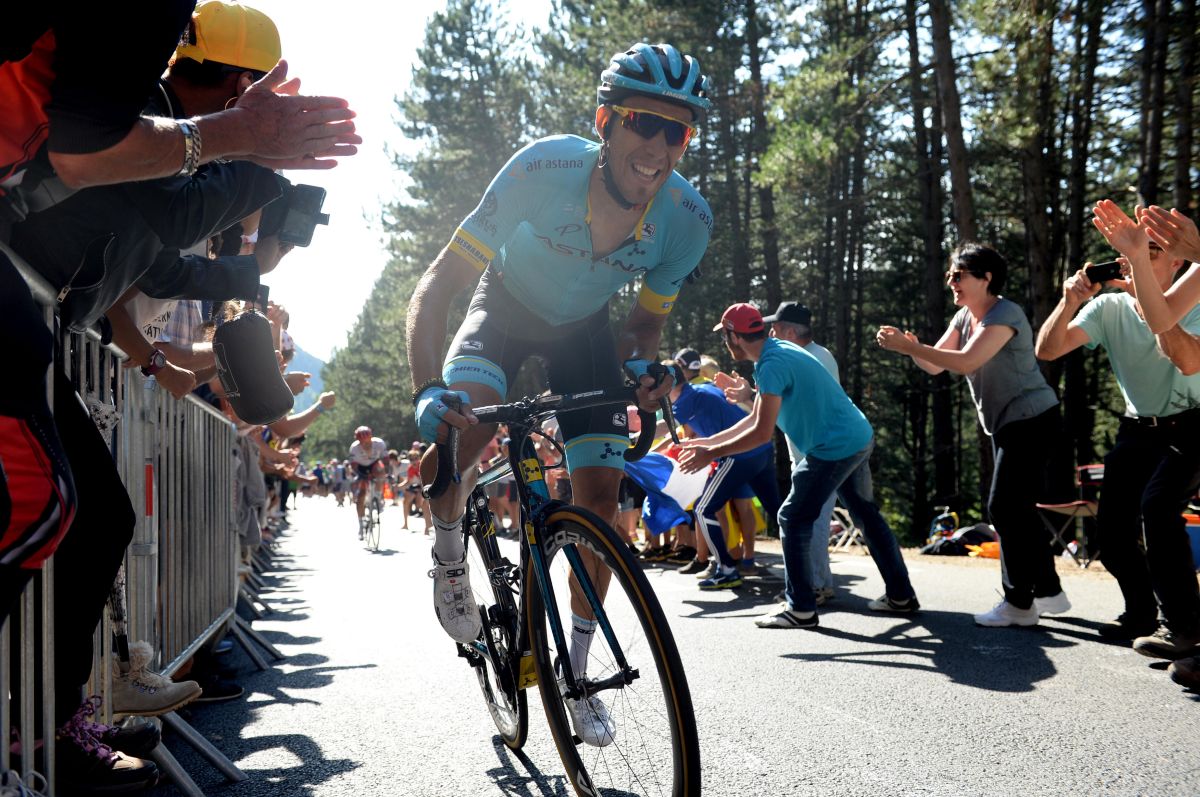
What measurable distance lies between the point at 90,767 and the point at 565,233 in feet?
7.91

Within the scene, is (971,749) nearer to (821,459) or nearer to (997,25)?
(821,459)

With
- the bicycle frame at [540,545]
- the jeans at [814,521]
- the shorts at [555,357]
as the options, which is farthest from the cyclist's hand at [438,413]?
the jeans at [814,521]

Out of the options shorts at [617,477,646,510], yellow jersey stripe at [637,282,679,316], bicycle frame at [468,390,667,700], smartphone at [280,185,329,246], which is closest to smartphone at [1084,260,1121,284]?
yellow jersey stripe at [637,282,679,316]

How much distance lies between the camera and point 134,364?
3.89 metres

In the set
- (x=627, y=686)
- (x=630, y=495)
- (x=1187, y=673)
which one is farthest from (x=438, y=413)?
(x=630, y=495)

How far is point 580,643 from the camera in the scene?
3135 mm

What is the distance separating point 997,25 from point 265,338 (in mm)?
15544

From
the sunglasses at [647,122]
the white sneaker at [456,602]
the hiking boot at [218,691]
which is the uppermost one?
the sunglasses at [647,122]

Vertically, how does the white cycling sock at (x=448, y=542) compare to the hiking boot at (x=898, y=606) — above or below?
above

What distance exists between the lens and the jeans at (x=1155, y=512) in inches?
200

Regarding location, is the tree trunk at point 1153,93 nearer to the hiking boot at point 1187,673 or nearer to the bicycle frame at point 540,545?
the hiking boot at point 1187,673

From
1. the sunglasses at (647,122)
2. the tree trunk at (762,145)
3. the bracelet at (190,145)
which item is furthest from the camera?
the tree trunk at (762,145)

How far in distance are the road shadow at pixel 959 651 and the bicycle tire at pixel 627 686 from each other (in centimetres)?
243

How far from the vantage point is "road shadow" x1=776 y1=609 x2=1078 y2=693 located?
5000 millimetres
